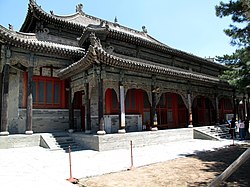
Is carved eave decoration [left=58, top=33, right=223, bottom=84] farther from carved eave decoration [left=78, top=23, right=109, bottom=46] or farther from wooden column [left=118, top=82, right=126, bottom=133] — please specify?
carved eave decoration [left=78, top=23, right=109, bottom=46]

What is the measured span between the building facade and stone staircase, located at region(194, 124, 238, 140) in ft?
3.58

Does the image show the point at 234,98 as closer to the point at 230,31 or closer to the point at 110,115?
the point at 230,31

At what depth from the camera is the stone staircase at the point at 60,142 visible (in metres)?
9.77

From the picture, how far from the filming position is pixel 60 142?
10.5 m

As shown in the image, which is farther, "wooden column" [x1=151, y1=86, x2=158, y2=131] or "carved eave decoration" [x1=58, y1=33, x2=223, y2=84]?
"wooden column" [x1=151, y1=86, x2=158, y2=131]

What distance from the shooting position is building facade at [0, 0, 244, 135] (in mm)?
10391

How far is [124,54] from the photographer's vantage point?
1409 cm

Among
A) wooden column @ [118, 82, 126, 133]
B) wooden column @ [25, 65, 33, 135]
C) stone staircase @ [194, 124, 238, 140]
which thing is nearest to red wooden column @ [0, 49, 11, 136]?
wooden column @ [25, 65, 33, 135]

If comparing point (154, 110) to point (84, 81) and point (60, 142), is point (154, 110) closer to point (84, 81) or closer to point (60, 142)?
point (84, 81)

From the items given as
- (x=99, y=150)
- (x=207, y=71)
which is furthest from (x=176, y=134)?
(x=207, y=71)

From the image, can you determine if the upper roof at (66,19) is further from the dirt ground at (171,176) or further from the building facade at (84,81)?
the dirt ground at (171,176)

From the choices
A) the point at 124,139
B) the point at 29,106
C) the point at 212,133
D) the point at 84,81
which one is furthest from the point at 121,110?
the point at 212,133

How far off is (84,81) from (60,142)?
3304 mm

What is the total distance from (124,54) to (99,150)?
282 inches
